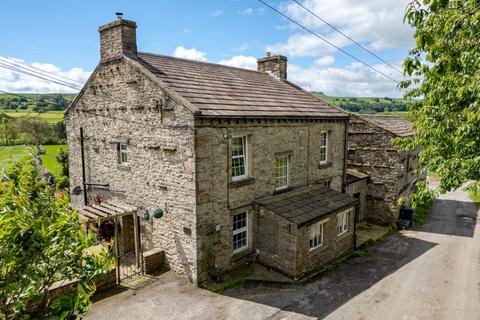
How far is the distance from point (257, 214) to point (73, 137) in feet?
35.7

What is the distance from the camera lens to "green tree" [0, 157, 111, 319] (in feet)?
12.0

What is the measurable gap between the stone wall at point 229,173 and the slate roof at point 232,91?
58 centimetres

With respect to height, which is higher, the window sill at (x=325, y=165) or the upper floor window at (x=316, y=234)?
the window sill at (x=325, y=165)

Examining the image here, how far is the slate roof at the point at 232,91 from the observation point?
491 inches

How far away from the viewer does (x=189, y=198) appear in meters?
11.5

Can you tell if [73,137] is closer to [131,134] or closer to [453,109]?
[131,134]

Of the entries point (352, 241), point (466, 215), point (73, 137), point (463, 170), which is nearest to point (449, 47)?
point (463, 170)

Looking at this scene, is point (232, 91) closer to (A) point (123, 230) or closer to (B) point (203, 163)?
(B) point (203, 163)

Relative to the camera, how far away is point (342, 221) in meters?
15.3

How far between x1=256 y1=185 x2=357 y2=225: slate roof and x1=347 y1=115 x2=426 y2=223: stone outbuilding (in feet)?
14.7

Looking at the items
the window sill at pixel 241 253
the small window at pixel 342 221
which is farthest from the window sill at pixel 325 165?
the window sill at pixel 241 253

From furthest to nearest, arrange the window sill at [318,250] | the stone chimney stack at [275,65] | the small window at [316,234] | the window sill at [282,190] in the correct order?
the stone chimney stack at [275,65] < the window sill at [282,190] < the small window at [316,234] < the window sill at [318,250]

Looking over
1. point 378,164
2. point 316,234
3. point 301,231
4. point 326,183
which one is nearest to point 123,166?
point 301,231

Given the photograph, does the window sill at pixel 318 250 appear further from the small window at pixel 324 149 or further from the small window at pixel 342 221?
the small window at pixel 324 149
